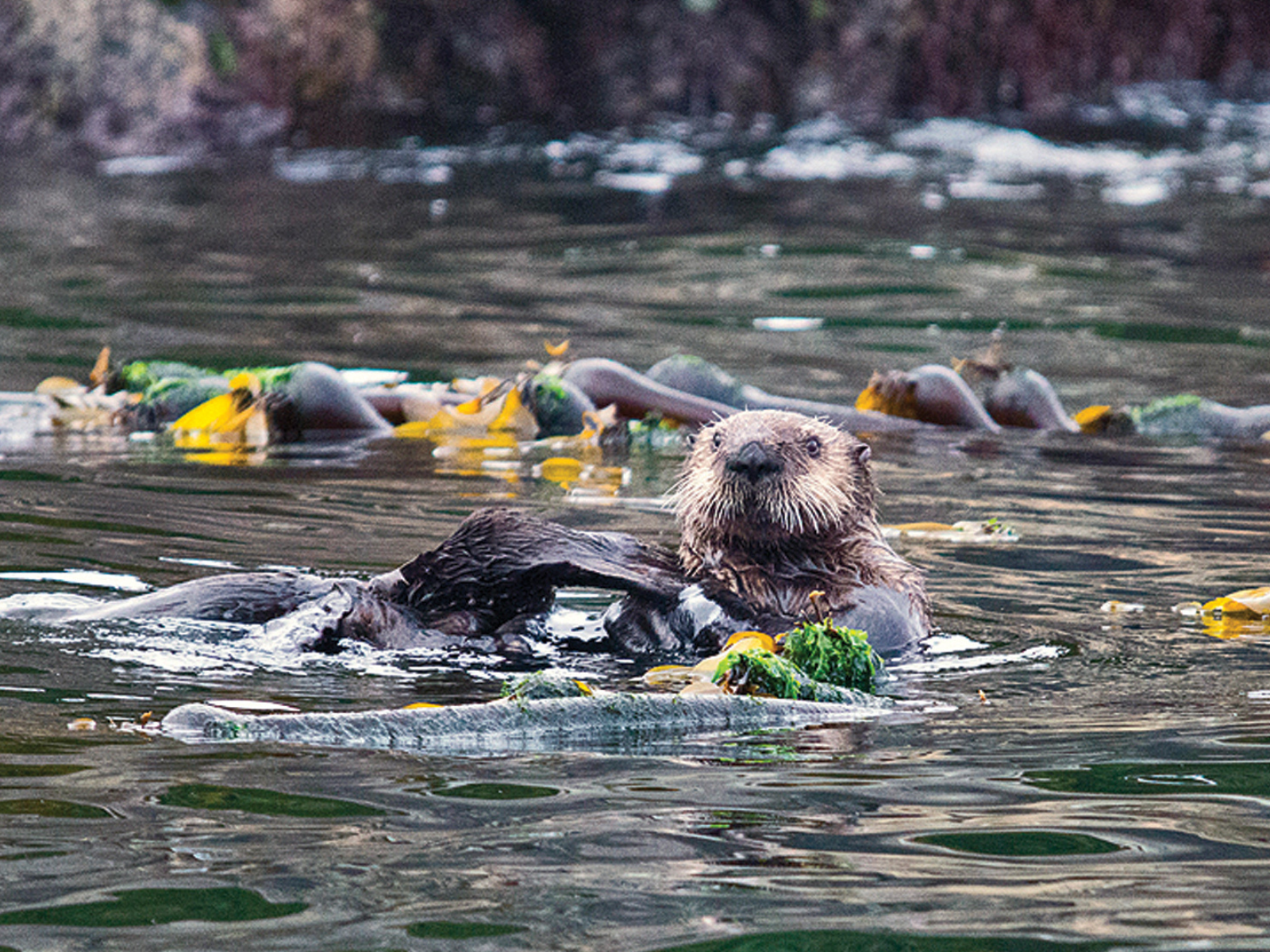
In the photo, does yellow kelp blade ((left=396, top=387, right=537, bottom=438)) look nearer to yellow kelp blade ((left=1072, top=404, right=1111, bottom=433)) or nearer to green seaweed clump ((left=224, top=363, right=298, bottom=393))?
green seaweed clump ((left=224, top=363, right=298, bottom=393))

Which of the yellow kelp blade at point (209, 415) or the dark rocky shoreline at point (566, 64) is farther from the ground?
the dark rocky shoreline at point (566, 64)

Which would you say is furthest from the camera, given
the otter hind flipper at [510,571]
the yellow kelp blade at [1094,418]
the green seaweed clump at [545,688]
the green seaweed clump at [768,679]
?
the yellow kelp blade at [1094,418]

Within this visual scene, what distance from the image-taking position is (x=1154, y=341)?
987 cm

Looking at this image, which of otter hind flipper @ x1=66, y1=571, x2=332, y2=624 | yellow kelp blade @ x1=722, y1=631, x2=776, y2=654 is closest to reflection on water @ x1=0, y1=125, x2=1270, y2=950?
otter hind flipper @ x1=66, y1=571, x2=332, y2=624

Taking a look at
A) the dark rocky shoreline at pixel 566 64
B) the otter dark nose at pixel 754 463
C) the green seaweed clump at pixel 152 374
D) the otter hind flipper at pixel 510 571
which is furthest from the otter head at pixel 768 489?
the dark rocky shoreline at pixel 566 64

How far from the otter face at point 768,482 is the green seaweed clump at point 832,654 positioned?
1.69 ft

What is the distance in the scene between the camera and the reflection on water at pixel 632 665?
2.37 meters

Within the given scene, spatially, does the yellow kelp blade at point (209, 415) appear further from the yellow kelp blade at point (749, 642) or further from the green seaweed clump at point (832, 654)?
the green seaweed clump at point (832, 654)

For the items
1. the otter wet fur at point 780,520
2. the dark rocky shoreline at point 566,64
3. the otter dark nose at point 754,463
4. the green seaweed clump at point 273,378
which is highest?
the dark rocky shoreline at point 566,64

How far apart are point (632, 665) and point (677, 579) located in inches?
11.1

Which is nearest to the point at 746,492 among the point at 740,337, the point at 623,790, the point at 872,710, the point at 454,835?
the point at 872,710

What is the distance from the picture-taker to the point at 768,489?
4.17 m

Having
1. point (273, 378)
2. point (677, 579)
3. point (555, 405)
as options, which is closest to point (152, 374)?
point (273, 378)

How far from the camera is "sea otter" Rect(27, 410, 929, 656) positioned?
13.2ft
